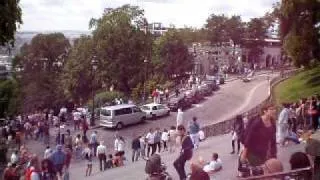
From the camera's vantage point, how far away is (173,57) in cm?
6016

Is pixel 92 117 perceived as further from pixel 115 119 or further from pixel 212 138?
pixel 212 138

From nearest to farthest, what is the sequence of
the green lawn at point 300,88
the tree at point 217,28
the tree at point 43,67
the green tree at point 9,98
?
the green lawn at point 300,88 < the green tree at point 9,98 < the tree at point 43,67 < the tree at point 217,28

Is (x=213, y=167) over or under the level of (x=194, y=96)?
over

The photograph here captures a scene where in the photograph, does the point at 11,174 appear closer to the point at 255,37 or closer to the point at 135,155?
the point at 135,155

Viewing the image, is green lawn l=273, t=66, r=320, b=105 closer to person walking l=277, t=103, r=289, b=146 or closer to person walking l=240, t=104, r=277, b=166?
person walking l=277, t=103, r=289, b=146

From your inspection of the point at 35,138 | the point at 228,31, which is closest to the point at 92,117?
the point at 35,138

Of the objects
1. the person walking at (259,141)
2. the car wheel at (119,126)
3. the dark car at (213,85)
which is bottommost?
the car wheel at (119,126)

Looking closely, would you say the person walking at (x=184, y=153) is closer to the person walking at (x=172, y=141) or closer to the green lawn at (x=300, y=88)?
the person walking at (x=172, y=141)

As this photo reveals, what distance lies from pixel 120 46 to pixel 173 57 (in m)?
8.31

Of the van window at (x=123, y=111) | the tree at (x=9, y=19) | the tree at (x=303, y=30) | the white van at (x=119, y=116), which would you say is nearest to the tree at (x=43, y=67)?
the white van at (x=119, y=116)

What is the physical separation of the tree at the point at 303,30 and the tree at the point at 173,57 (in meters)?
24.2

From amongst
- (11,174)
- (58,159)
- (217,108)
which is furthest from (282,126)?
(217,108)

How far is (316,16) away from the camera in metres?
35.1

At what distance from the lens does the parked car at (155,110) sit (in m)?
37.6
